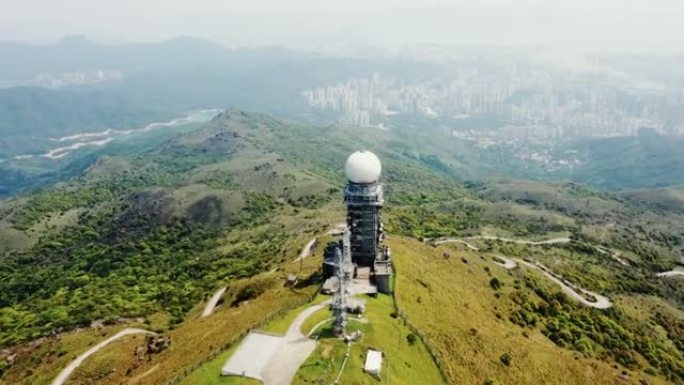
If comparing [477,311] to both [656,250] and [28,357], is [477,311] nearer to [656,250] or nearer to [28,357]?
[28,357]

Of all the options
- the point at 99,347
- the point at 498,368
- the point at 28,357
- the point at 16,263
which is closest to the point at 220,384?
the point at 498,368

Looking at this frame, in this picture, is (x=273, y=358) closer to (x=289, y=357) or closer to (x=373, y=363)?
(x=289, y=357)

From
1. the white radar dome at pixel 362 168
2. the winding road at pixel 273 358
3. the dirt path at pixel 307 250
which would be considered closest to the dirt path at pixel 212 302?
the dirt path at pixel 307 250

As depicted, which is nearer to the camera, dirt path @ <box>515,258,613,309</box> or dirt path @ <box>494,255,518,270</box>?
dirt path @ <box>515,258,613,309</box>

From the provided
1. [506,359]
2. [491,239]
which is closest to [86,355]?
[506,359]

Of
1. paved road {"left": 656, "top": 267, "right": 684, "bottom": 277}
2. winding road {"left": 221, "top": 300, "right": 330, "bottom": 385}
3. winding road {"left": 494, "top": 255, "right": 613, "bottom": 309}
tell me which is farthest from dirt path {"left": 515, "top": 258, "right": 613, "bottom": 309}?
winding road {"left": 221, "top": 300, "right": 330, "bottom": 385}

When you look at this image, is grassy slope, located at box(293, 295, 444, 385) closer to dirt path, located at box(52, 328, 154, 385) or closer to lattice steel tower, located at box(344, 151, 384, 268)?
lattice steel tower, located at box(344, 151, 384, 268)
